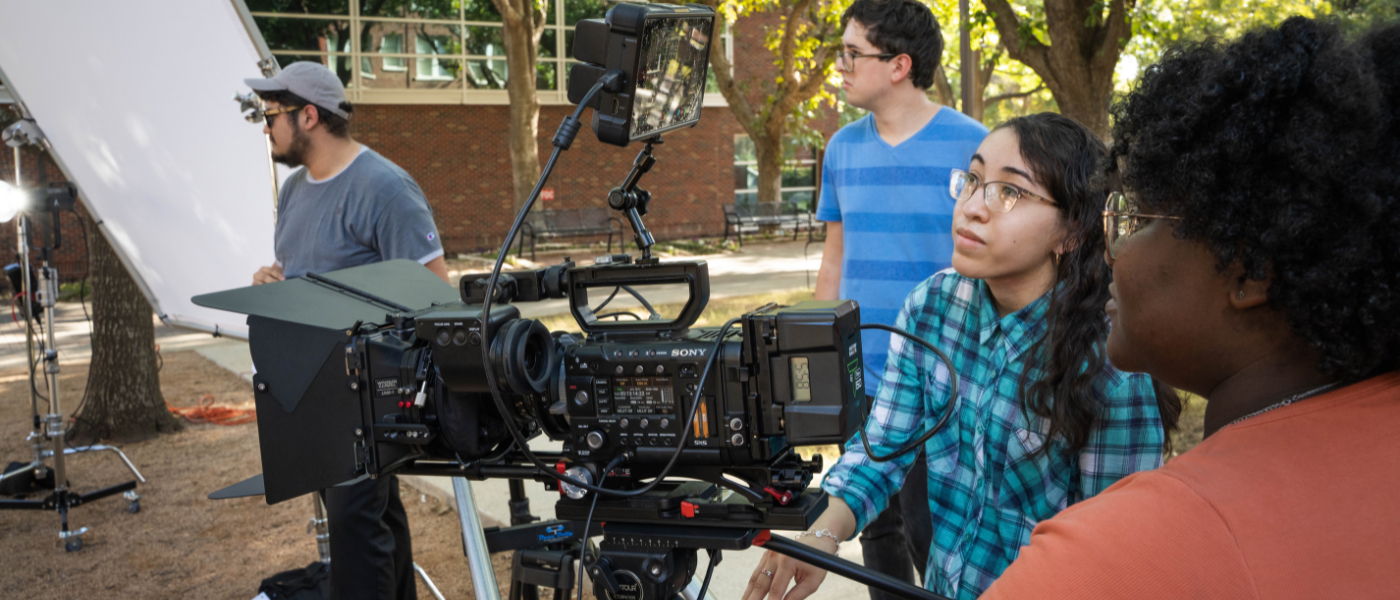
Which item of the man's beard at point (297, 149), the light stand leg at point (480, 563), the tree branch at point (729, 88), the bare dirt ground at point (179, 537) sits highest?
the tree branch at point (729, 88)

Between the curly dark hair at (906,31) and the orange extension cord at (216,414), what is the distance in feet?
17.6

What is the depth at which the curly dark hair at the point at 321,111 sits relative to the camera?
336 cm

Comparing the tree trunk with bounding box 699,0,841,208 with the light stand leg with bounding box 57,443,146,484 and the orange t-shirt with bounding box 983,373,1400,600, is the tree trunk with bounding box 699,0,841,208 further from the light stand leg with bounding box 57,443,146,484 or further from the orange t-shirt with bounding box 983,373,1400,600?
the orange t-shirt with bounding box 983,373,1400,600

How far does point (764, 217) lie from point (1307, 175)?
1953 cm

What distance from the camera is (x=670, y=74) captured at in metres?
1.64

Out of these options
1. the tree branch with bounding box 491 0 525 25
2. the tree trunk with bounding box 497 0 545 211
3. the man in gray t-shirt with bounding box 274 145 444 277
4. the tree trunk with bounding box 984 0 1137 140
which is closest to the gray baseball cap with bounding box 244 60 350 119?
the man in gray t-shirt with bounding box 274 145 444 277

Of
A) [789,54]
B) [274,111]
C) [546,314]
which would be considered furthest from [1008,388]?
[789,54]

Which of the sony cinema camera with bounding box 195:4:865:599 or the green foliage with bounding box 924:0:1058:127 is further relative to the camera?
the green foliage with bounding box 924:0:1058:127

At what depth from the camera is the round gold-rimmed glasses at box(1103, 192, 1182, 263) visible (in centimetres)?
111

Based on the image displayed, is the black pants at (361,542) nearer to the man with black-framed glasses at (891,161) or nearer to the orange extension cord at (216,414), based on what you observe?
the man with black-framed glasses at (891,161)

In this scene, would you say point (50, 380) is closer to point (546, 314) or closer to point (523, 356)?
point (523, 356)

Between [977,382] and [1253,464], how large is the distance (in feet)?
3.20

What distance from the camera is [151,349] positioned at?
6.52 metres

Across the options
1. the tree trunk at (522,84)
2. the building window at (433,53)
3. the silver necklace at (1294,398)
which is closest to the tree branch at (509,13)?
the tree trunk at (522,84)
